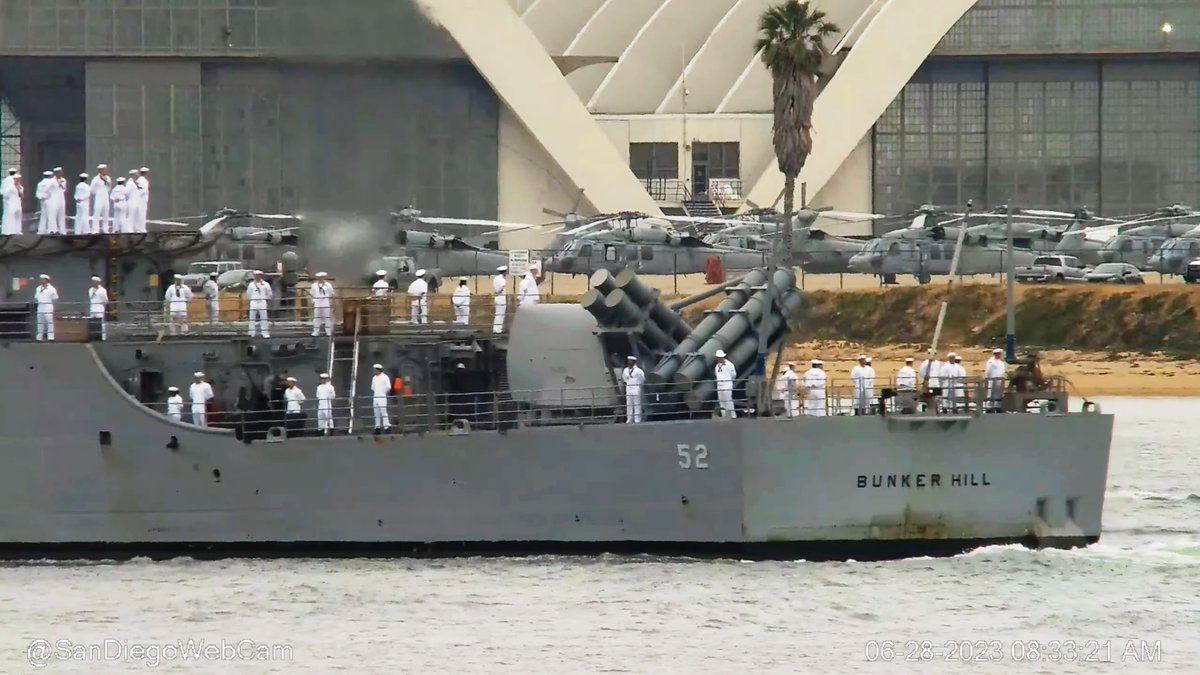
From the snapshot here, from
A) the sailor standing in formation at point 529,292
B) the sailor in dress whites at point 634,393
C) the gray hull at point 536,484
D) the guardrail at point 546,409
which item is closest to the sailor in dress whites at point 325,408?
the guardrail at point 546,409

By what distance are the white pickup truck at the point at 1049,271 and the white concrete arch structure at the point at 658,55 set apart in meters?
18.3

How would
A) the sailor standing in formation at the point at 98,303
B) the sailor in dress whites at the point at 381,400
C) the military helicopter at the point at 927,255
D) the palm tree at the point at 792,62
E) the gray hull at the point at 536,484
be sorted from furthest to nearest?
Result: the military helicopter at the point at 927,255
the palm tree at the point at 792,62
the sailor standing in formation at the point at 98,303
the sailor in dress whites at the point at 381,400
the gray hull at the point at 536,484

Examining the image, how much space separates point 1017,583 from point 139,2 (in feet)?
172

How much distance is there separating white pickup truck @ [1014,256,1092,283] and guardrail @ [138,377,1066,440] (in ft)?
131

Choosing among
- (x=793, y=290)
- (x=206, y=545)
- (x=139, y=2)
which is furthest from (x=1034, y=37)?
(x=206, y=545)

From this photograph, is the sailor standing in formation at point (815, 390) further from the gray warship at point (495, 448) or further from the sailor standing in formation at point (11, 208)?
the sailor standing in formation at point (11, 208)

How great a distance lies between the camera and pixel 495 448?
33.1 metres

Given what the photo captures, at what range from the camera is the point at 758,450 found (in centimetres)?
3234

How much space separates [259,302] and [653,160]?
5231cm

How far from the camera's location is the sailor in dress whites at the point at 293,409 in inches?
1331

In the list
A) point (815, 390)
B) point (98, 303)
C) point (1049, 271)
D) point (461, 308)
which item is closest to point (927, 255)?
point (1049, 271)

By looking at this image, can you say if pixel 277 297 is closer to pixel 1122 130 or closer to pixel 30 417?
pixel 30 417

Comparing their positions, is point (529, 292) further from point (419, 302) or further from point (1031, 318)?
point (1031, 318)

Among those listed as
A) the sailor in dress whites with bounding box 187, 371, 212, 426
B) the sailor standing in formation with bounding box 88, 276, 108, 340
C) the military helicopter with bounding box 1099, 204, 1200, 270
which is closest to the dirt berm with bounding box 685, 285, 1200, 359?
the military helicopter with bounding box 1099, 204, 1200, 270
